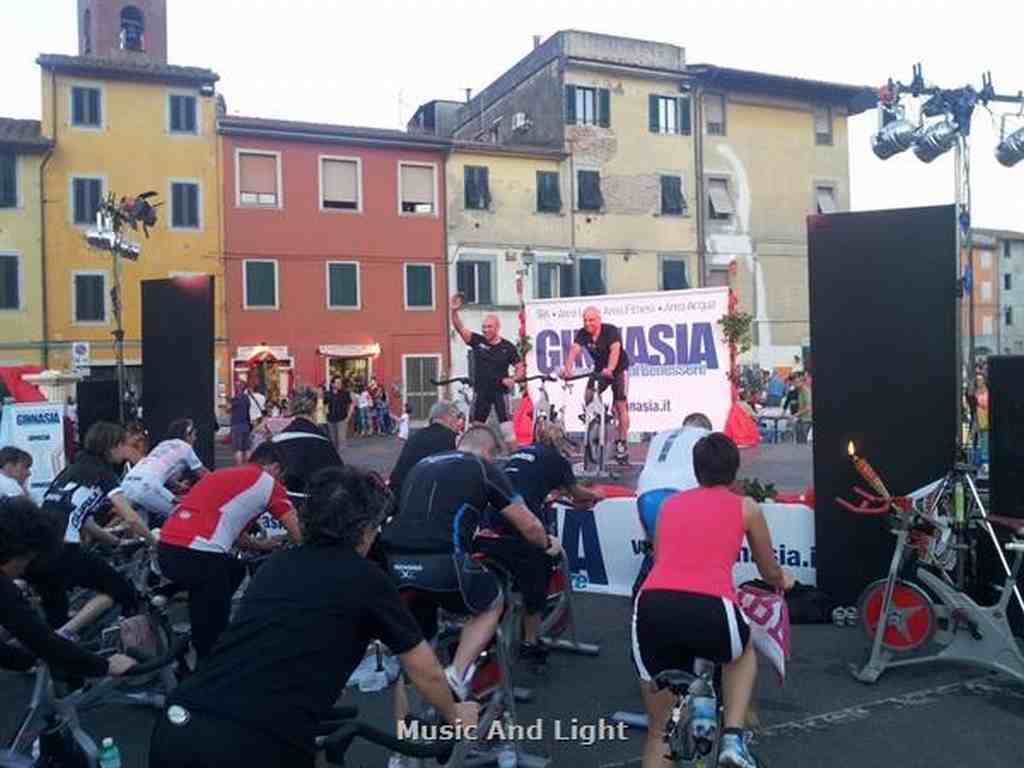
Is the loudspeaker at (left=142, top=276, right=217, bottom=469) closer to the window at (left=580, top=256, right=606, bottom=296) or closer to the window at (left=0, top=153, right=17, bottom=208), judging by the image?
the window at (left=0, top=153, right=17, bottom=208)

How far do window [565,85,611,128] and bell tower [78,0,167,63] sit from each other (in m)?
14.7

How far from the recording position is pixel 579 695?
6.01 meters

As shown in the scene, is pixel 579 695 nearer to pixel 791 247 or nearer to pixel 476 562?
pixel 476 562

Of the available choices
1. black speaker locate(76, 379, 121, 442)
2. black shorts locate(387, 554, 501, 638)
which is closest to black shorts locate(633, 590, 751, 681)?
black shorts locate(387, 554, 501, 638)

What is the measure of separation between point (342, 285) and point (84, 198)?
8631 millimetres

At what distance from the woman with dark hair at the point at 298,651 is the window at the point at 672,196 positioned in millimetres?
38925

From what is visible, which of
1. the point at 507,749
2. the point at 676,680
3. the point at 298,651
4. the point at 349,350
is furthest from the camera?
the point at 349,350

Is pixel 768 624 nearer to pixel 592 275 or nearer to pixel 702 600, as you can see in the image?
pixel 702 600

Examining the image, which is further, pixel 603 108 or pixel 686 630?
pixel 603 108

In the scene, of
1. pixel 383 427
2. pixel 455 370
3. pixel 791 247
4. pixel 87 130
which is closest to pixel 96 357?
pixel 87 130

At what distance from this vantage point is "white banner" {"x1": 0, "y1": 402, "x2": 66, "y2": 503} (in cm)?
1177

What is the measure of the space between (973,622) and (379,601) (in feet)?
13.7

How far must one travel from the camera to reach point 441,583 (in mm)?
4590

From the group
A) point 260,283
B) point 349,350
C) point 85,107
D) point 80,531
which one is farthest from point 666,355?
point 85,107
